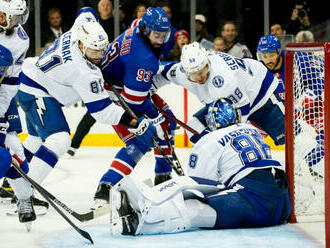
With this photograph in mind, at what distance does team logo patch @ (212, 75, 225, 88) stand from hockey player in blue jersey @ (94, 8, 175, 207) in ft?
1.30

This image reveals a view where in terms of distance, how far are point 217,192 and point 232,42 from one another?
150 inches

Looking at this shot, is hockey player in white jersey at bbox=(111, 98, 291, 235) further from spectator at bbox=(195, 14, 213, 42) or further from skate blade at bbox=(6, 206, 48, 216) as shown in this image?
spectator at bbox=(195, 14, 213, 42)

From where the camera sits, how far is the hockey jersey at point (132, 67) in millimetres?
4586

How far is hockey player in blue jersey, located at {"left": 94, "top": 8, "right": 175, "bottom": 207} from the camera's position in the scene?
4500 millimetres

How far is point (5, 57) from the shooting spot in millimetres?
3562

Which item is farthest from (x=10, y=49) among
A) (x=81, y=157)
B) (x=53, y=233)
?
(x=81, y=157)

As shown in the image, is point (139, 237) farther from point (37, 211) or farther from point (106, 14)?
point (106, 14)

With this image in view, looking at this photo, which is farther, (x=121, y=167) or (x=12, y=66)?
(x=121, y=167)

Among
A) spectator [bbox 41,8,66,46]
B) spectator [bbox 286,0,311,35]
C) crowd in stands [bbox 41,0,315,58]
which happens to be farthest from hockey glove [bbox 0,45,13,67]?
spectator [bbox 286,0,311,35]

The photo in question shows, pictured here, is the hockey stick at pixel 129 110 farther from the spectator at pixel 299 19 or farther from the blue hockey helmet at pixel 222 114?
the spectator at pixel 299 19

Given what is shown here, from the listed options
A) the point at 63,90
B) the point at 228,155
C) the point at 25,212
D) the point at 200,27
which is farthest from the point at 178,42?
the point at 25,212

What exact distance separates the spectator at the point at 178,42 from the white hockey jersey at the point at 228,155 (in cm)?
355

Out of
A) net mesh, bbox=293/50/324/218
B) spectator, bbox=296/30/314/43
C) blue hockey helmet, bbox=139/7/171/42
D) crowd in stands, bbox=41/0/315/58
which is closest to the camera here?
net mesh, bbox=293/50/324/218

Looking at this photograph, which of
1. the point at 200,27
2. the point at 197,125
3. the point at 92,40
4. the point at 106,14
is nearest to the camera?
the point at 92,40
